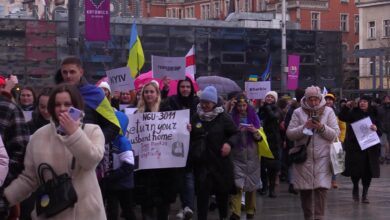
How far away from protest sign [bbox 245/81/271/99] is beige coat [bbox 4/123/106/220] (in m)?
14.4

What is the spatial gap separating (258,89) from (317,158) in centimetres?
961

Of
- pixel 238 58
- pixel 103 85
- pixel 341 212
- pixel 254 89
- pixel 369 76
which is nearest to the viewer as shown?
pixel 103 85

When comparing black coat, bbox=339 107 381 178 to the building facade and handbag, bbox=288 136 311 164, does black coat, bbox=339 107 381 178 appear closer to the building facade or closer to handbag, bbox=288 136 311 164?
handbag, bbox=288 136 311 164

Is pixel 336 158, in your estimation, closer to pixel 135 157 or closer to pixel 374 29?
pixel 135 157

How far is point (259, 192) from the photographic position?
16.5m

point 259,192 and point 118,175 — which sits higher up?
point 118,175

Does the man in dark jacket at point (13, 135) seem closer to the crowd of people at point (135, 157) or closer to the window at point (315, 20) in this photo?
the crowd of people at point (135, 157)

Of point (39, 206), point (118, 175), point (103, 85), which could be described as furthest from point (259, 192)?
point (39, 206)

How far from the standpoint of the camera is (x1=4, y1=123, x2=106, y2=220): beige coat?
5.56 metres

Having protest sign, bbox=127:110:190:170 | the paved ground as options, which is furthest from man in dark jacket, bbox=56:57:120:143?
the paved ground

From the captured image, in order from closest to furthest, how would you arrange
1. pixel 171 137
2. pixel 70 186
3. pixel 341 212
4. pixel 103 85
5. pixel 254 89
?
1. pixel 70 186
2. pixel 171 137
3. pixel 103 85
4. pixel 341 212
5. pixel 254 89

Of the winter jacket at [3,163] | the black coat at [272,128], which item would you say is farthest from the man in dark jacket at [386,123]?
the winter jacket at [3,163]

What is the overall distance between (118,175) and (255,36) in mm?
41647

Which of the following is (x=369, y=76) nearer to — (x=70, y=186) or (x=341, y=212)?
(x=341, y=212)
